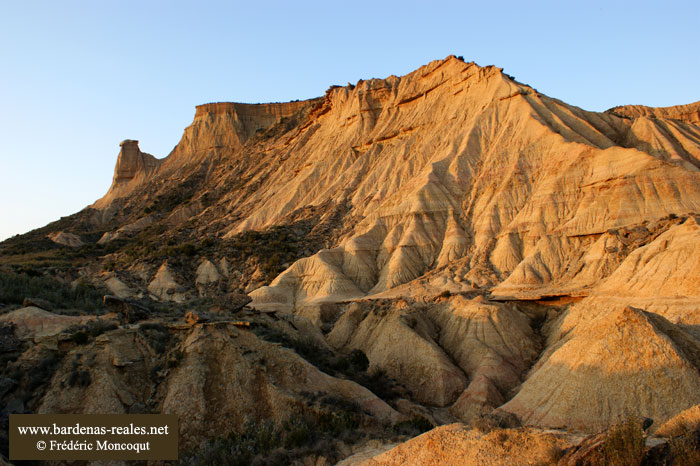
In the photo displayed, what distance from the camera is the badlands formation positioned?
62.0 ft

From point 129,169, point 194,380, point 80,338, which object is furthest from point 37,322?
point 129,169

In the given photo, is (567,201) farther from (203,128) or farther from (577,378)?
(203,128)

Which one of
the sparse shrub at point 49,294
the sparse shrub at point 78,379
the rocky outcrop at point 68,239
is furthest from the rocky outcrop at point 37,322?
the rocky outcrop at point 68,239

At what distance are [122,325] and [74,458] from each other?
7.01 meters

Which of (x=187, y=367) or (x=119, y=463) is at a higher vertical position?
(x=187, y=367)

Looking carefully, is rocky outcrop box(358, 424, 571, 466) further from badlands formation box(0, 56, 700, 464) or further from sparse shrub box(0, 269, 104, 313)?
sparse shrub box(0, 269, 104, 313)

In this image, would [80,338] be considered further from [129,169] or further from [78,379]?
[129,169]

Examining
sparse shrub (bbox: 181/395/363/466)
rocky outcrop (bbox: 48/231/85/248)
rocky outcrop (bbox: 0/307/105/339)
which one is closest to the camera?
sparse shrub (bbox: 181/395/363/466)

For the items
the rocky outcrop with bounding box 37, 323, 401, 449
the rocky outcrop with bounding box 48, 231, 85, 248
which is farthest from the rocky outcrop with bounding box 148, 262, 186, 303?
the rocky outcrop with bounding box 48, 231, 85, 248

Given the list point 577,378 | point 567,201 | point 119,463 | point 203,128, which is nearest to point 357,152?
point 567,201

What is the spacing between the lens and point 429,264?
144 feet

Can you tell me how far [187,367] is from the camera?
62.6 ft

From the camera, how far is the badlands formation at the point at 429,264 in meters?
18.9

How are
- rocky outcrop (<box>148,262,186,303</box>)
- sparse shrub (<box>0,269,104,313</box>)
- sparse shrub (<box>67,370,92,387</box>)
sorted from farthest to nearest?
rocky outcrop (<box>148,262,186,303</box>) → sparse shrub (<box>0,269,104,313</box>) → sparse shrub (<box>67,370,92,387</box>)
